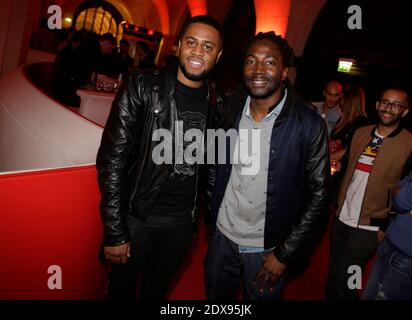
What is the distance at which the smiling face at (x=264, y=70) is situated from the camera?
1843mm

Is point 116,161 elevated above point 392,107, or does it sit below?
below

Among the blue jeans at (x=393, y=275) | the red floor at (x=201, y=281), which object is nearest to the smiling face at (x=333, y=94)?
the red floor at (x=201, y=281)

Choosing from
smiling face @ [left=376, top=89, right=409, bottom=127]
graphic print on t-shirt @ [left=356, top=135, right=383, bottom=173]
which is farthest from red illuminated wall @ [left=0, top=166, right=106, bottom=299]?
smiling face @ [left=376, top=89, right=409, bottom=127]

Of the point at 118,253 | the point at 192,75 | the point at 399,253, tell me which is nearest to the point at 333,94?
the point at 399,253

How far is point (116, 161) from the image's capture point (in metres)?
1.72

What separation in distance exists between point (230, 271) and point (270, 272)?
1.06 ft

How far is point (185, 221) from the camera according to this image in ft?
6.64

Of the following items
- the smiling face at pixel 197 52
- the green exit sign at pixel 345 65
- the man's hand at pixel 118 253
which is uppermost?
the green exit sign at pixel 345 65

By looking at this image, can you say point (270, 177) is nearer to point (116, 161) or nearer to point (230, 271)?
point (230, 271)

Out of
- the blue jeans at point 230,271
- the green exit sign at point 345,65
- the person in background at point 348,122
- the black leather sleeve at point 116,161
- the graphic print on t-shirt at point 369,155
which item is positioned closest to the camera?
the black leather sleeve at point 116,161

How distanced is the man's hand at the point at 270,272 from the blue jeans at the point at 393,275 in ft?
Result: 2.73

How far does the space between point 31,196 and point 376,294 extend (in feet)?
7.70

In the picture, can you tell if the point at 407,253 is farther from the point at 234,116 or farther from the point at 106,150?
the point at 106,150

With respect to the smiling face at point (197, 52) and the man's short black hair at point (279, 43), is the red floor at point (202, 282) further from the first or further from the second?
the man's short black hair at point (279, 43)
